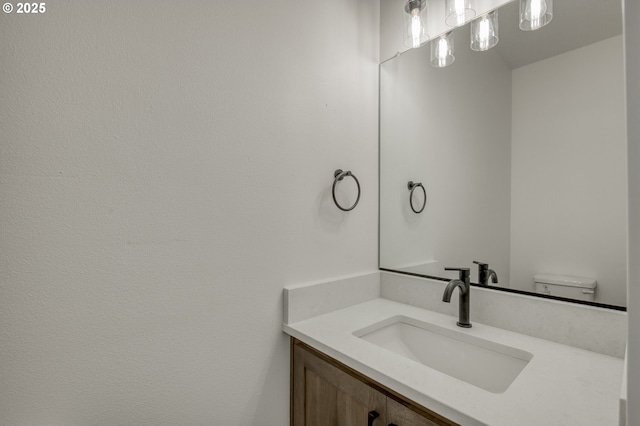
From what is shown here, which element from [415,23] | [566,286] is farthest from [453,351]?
[415,23]

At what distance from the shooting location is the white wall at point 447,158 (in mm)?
1171

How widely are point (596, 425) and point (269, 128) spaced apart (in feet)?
3.79

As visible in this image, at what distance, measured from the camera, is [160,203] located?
0.86 metres

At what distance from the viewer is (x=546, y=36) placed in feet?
3.41

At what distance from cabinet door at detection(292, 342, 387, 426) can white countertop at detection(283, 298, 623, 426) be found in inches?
2.4

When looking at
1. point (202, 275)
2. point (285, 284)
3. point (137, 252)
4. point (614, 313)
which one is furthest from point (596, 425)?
point (137, 252)

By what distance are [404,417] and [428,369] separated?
134 mm

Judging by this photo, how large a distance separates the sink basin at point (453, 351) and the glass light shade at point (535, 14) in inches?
43.9

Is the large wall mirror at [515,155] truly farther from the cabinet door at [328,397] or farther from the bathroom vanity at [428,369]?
the cabinet door at [328,397]

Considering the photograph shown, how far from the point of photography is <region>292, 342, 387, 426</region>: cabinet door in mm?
832

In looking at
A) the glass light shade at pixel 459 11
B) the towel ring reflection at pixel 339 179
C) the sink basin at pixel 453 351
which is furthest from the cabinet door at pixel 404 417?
the glass light shade at pixel 459 11

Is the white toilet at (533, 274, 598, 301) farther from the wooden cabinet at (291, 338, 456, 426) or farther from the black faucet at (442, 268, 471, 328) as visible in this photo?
the wooden cabinet at (291, 338, 456, 426)

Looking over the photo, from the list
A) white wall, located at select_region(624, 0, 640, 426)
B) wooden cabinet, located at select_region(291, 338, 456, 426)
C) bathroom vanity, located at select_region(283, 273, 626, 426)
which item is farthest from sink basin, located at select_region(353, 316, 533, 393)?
white wall, located at select_region(624, 0, 640, 426)

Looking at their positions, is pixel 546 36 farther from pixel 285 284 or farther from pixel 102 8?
pixel 102 8
